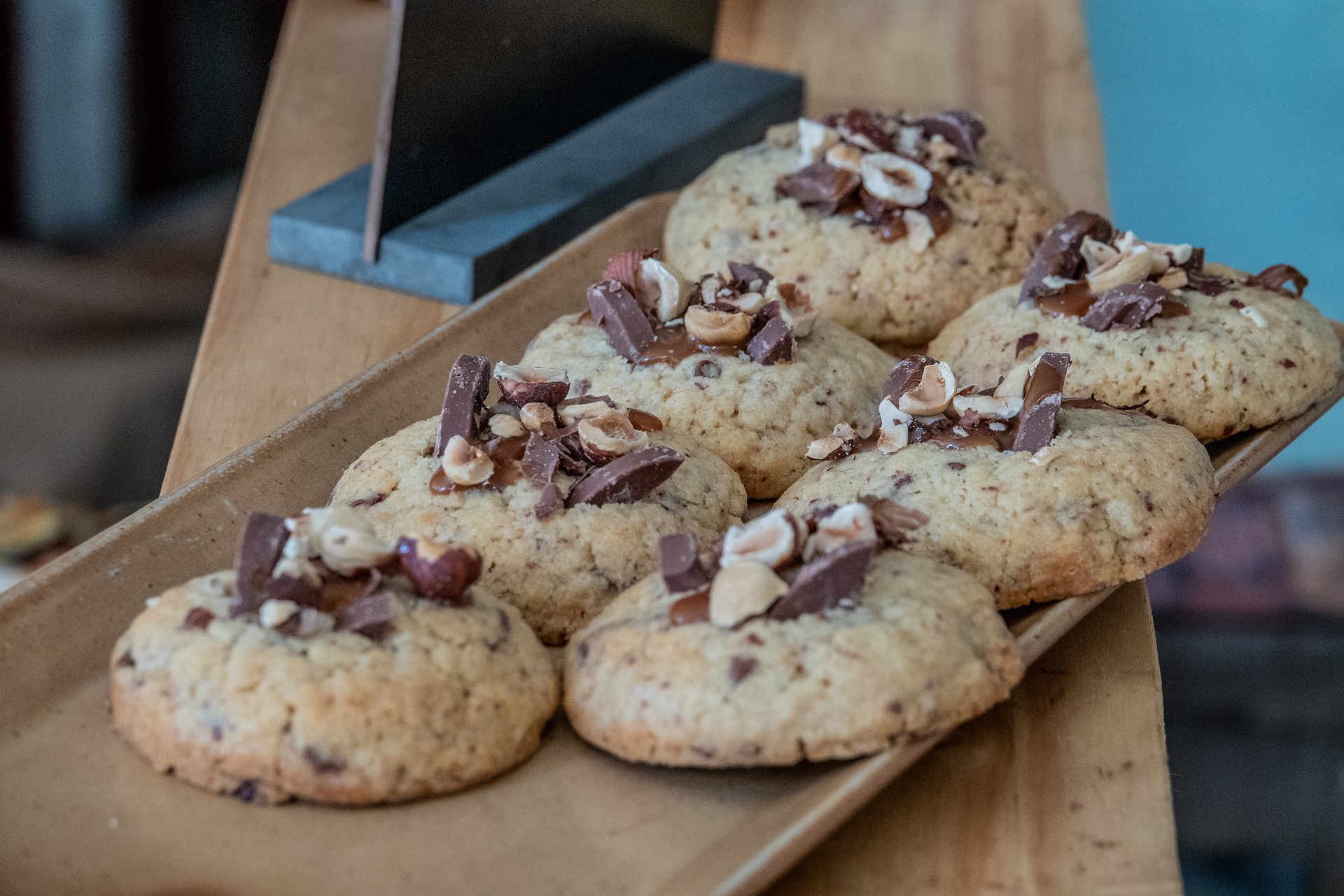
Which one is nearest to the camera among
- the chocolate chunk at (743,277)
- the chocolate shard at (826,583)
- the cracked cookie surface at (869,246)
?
the chocolate shard at (826,583)

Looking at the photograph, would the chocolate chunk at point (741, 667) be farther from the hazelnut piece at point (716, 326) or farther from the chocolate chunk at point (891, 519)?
the hazelnut piece at point (716, 326)

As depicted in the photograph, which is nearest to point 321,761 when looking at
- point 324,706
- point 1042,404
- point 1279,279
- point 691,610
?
point 324,706

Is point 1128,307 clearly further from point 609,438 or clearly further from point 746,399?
point 609,438

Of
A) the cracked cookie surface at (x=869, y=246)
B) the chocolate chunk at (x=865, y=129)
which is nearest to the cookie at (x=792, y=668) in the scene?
the cracked cookie surface at (x=869, y=246)

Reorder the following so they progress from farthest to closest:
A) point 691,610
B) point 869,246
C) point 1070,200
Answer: point 1070,200
point 869,246
point 691,610

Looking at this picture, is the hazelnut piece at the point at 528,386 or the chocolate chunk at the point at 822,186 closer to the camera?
the hazelnut piece at the point at 528,386

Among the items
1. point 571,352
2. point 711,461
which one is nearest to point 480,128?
point 571,352

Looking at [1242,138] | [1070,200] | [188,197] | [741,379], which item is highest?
[741,379]

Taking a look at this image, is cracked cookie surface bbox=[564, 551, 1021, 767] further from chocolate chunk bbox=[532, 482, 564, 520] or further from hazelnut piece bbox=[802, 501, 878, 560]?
chocolate chunk bbox=[532, 482, 564, 520]

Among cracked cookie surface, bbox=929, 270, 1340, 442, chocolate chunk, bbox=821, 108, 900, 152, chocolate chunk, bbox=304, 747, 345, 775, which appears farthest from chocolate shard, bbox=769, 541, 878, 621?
chocolate chunk, bbox=821, 108, 900, 152
